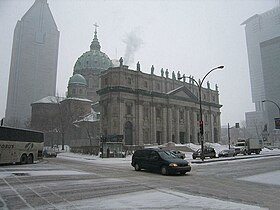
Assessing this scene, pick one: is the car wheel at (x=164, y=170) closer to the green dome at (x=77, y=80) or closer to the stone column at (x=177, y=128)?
the stone column at (x=177, y=128)

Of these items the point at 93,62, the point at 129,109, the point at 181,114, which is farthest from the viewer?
the point at 93,62

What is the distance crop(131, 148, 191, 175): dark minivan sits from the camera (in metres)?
16.2

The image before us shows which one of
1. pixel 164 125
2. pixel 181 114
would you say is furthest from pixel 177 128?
pixel 181 114

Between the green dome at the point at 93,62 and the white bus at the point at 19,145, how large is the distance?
248 ft

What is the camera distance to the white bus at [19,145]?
22359 millimetres

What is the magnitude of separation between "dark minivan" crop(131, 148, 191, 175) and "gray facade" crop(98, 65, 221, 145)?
40.2 m

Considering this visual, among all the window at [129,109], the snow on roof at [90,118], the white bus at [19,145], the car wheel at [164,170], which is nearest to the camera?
the car wheel at [164,170]

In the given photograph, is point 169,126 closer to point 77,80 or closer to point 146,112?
point 146,112

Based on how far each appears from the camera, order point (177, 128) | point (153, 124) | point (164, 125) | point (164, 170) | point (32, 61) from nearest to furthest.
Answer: point (164, 170) → point (153, 124) → point (164, 125) → point (177, 128) → point (32, 61)

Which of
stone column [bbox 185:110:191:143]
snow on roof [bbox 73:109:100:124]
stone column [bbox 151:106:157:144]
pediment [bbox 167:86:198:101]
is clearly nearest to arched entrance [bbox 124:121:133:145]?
stone column [bbox 151:106:157:144]

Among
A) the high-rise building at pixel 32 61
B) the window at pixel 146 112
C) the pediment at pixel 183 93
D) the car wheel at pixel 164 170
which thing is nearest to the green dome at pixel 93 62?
the high-rise building at pixel 32 61

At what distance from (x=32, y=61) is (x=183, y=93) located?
88767mm

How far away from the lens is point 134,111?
6319 centimetres

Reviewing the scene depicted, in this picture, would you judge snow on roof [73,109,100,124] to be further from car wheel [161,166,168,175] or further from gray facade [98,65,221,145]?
car wheel [161,166,168,175]
